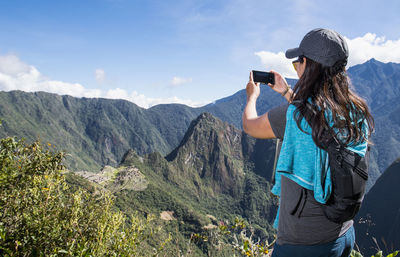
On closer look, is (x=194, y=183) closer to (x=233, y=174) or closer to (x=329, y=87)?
(x=233, y=174)

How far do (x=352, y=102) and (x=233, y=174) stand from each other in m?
201

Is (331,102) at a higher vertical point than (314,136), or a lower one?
higher

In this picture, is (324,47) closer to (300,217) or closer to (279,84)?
(279,84)

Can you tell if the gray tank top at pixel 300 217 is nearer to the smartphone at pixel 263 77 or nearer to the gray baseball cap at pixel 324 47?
the gray baseball cap at pixel 324 47

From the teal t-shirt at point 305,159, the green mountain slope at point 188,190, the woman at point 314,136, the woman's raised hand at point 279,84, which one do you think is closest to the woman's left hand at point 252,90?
the woman's raised hand at point 279,84

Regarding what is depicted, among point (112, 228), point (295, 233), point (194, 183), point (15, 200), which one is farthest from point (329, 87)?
point (194, 183)

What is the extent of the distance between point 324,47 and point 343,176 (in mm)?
992

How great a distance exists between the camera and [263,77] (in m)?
3.04

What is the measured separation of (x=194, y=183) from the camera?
178000mm

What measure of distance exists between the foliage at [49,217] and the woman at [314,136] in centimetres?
235

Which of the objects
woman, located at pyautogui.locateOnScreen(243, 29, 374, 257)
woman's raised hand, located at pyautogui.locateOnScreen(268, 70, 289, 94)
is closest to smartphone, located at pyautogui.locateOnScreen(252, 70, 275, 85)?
woman's raised hand, located at pyautogui.locateOnScreen(268, 70, 289, 94)

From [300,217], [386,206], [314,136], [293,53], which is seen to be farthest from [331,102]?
[386,206]

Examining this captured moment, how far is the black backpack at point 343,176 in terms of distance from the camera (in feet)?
5.62

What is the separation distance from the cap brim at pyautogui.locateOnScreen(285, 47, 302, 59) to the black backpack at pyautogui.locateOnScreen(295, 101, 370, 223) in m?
0.78
